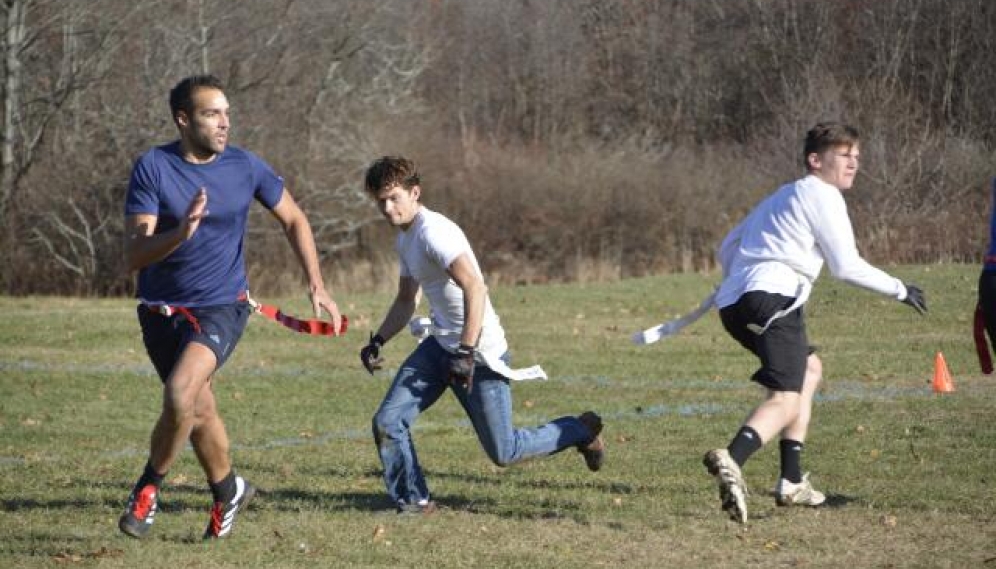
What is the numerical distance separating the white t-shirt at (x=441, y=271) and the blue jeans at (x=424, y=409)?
11 cm

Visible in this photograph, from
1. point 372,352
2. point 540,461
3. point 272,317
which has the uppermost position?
point 272,317

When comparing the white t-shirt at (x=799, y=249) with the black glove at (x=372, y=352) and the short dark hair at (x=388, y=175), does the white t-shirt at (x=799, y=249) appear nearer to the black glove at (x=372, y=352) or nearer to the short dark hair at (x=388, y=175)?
the short dark hair at (x=388, y=175)

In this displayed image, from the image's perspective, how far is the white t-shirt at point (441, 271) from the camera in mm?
7699

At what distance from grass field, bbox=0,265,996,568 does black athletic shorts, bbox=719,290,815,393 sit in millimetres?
686

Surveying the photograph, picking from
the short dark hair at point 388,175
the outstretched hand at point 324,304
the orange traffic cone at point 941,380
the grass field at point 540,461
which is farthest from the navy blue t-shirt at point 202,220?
the orange traffic cone at point 941,380

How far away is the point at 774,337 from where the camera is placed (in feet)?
25.0

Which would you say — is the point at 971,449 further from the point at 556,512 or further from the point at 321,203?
the point at 321,203

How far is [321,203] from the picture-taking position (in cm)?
3572

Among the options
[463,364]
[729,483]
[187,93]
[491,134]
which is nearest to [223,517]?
[463,364]

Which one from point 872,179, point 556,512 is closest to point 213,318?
point 556,512

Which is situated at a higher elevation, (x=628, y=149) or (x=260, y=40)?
(x=260, y=40)

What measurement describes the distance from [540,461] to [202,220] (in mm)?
3442

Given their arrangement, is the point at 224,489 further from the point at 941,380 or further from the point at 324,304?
the point at 941,380

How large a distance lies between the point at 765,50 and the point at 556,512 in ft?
108
